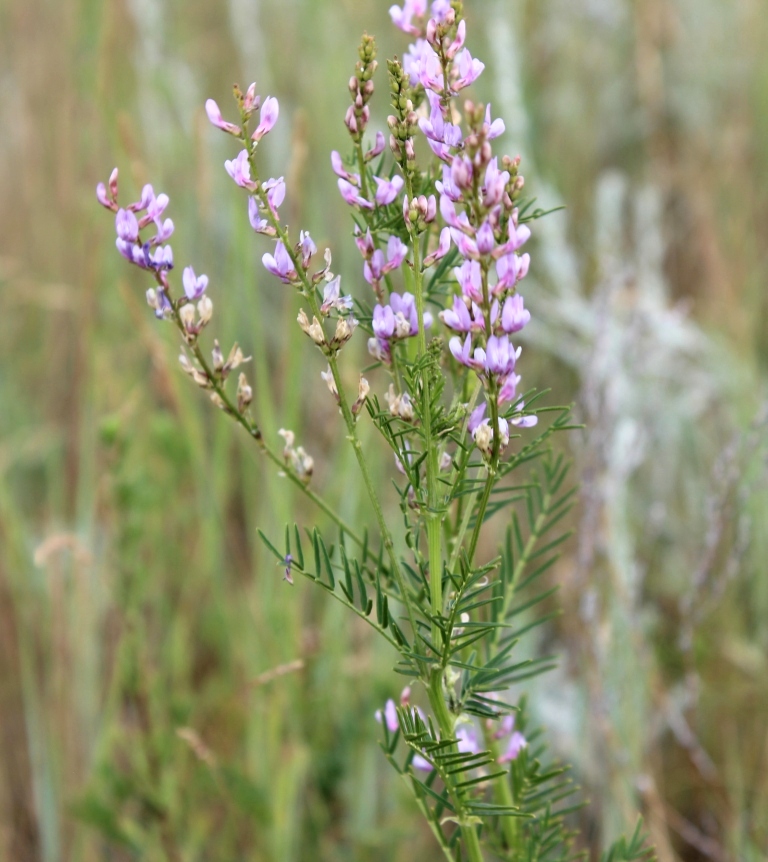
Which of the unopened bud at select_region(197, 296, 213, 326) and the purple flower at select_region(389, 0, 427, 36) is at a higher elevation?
the purple flower at select_region(389, 0, 427, 36)

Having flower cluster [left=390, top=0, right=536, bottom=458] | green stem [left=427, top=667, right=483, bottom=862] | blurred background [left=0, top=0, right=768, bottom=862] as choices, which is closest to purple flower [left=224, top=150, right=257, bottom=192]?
flower cluster [left=390, top=0, right=536, bottom=458]

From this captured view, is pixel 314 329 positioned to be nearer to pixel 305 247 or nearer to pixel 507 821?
pixel 305 247

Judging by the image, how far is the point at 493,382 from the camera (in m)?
0.57

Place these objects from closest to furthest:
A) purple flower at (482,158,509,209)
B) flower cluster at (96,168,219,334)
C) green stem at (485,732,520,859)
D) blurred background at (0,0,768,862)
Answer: purple flower at (482,158,509,209), flower cluster at (96,168,219,334), green stem at (485,732,520,859), blurred background at (0,0,768,862)

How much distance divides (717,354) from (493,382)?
1.31 metres

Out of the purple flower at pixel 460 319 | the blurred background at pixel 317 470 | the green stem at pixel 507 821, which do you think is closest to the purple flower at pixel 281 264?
the purple flower at pixel 460 319

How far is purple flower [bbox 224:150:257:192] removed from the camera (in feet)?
1.91

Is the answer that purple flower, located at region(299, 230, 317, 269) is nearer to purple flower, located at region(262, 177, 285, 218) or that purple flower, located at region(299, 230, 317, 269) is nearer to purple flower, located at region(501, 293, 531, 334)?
purple flower, located at region(262, 177, 285, 218)

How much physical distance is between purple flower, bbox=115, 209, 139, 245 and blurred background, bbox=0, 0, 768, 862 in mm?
617

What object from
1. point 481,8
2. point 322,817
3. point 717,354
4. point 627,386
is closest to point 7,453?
point 322,817

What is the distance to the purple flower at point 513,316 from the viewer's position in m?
0.56

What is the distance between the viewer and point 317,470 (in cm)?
193

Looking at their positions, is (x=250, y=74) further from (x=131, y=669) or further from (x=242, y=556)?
(x=131, y=669)

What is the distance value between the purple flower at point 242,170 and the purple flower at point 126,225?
0.25ft
